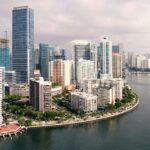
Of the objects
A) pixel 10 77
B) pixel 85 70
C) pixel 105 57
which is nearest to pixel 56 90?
pixel 10 77

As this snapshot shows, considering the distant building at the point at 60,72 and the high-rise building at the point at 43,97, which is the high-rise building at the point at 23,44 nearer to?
the distant building at the point at 60,72

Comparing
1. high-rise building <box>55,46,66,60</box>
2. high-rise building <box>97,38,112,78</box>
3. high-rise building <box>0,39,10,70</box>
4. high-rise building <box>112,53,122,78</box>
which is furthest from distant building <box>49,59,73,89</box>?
high-rise building <box>112,53,122,78</box>

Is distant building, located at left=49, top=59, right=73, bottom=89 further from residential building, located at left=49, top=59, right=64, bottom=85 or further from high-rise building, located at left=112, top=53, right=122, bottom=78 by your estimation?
high-rise building, located at left=112, top=53, right=122, bottom=78

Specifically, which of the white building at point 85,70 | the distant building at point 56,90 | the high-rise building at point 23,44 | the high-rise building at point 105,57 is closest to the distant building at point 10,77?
the high-rise building at point 23,44

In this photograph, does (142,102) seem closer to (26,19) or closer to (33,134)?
(33,134)

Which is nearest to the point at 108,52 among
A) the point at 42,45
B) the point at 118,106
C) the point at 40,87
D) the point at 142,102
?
the point at 42,45

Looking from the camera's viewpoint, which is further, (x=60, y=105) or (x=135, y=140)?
(x=60, y=105)

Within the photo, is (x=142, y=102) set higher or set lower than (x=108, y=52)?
lower

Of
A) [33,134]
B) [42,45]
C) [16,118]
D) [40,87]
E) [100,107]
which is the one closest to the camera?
[33,134]
